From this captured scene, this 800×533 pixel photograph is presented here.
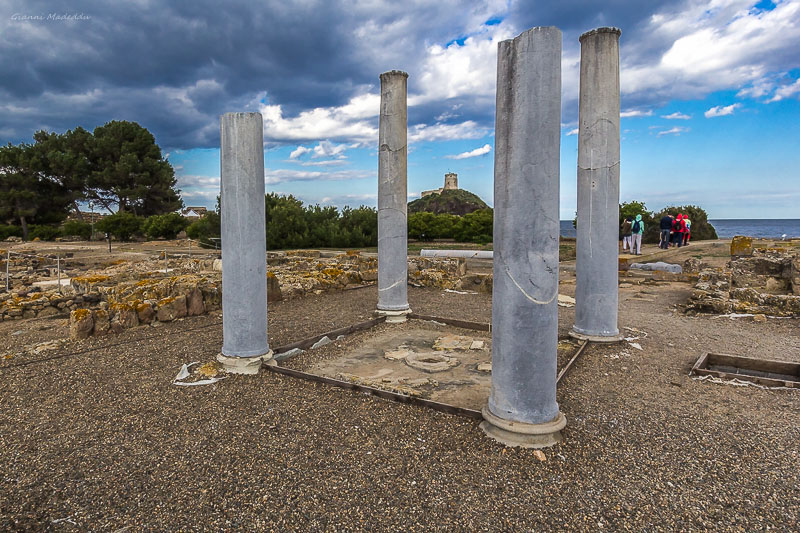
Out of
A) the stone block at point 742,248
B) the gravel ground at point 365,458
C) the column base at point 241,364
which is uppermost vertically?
the stone block at point 742,248

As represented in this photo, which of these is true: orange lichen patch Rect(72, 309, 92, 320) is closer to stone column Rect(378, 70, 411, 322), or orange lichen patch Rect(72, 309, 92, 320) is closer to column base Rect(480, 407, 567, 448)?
stone column Rect(378, 70, 411, 322)

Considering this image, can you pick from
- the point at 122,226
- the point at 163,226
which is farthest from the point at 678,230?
the point at 122,226

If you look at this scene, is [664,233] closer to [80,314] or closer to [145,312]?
[145,312]

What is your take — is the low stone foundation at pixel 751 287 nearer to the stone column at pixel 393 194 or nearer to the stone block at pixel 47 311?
A: the stone column at pixel 393 194

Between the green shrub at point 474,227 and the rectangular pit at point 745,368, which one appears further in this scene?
the green shrub at point 474,227

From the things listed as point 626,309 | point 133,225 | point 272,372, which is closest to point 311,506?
point 272,372

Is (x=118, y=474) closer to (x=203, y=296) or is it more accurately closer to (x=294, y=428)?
(x=294, y=428)

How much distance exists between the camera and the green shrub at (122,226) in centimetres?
2987

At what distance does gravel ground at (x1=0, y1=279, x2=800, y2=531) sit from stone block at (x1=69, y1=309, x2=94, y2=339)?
1.16 metres

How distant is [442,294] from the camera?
11180mm

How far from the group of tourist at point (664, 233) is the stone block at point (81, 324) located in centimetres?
1560

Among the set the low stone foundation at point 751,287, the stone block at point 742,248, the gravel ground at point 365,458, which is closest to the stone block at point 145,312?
the gravel ground at point 365,458

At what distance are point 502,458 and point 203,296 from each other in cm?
694

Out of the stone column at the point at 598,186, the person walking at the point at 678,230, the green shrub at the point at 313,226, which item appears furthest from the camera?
the green shrub at the point at 313,226
